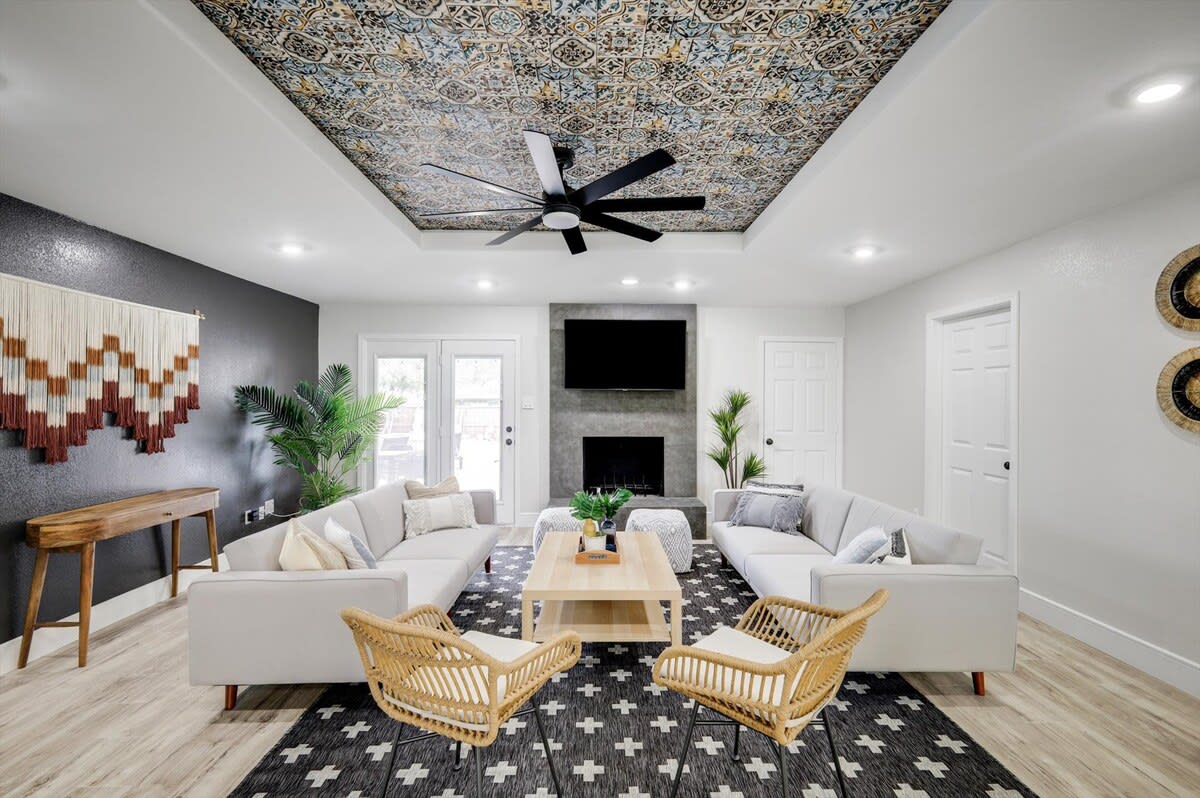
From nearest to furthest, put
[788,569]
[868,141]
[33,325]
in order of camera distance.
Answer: [868,141]
[33,325]
[788,569]

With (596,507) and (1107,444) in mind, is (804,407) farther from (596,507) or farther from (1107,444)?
(596,507)

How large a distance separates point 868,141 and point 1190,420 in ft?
6.75

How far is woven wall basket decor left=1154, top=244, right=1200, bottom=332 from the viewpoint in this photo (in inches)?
98.9

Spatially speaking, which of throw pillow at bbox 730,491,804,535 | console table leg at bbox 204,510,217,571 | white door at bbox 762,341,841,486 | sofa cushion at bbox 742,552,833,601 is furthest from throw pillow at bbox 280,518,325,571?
white door at bbox 762,341,841,486

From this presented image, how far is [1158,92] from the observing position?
1.79 metres

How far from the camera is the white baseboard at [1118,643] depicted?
250 centimetres

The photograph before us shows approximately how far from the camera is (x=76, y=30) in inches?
59.6

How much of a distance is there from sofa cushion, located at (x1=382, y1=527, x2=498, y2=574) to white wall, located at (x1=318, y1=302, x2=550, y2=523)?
1.94m

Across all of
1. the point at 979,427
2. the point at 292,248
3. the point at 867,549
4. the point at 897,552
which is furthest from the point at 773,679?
the point at 292,248

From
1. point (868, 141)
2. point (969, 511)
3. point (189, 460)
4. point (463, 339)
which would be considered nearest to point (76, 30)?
point (868, 141)

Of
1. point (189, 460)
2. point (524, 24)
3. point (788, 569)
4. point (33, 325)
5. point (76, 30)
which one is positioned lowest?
point (788, 569)

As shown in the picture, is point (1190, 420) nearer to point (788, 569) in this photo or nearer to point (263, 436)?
point (788, 569)

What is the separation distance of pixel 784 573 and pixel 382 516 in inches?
96.7

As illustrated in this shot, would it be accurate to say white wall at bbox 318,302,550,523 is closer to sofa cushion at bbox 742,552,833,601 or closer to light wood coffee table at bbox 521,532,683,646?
light wood coffee table at bbox 521,532,683,646
